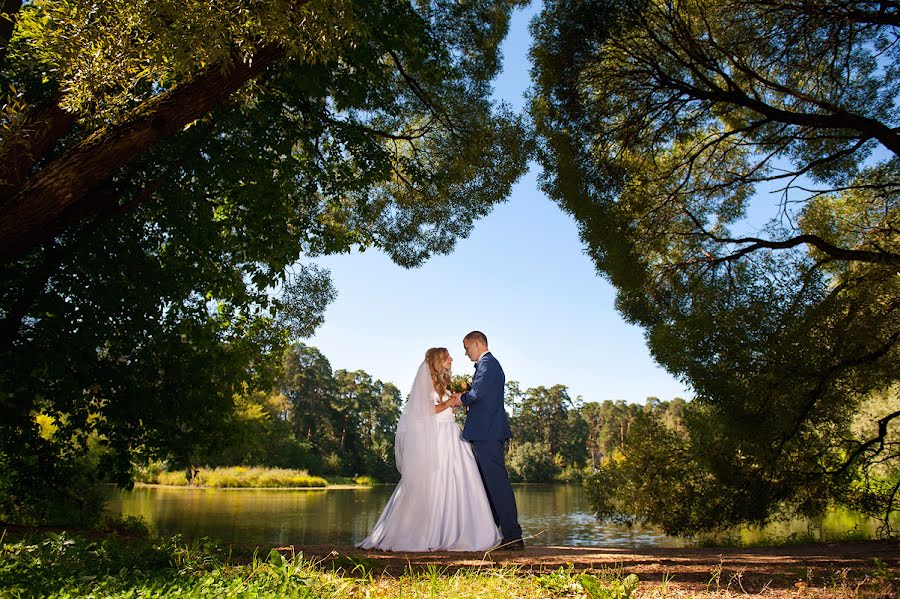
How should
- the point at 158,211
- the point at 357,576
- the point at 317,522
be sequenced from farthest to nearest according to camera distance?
the point at 317,522 < the point at 158,211 < the point at 357,576

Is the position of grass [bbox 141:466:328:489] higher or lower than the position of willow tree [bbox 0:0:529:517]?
lower

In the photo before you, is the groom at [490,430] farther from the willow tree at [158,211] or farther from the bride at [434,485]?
the willow tree at [158,211]

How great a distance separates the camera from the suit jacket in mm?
6430

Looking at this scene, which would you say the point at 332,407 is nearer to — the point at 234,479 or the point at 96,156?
the point at 234,479

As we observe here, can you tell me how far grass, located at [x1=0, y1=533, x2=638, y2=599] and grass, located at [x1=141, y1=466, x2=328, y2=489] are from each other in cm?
2313

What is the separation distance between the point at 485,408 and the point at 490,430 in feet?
0.78

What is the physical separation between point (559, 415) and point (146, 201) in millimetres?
53512

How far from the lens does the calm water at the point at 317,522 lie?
1107 cm

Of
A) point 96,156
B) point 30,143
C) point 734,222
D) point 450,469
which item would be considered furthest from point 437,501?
point 734,222

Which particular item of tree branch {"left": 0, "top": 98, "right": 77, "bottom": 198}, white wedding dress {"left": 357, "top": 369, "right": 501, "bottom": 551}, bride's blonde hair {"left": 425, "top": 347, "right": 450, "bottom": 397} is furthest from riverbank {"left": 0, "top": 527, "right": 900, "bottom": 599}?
tree branch {"left": 0, "top": 98, "right": 77, "bottom": 198}

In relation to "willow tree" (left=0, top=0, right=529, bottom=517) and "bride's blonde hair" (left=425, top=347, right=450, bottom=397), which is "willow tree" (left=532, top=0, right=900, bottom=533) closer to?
"willow tree" (left=0, top=0, right=529, bottom=517)

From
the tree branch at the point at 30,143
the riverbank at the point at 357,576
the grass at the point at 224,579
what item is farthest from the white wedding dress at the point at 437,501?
the tree branch at the point at 30,143

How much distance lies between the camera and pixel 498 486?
6281 millimetres

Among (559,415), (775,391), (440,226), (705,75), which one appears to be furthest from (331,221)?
(559,415)
